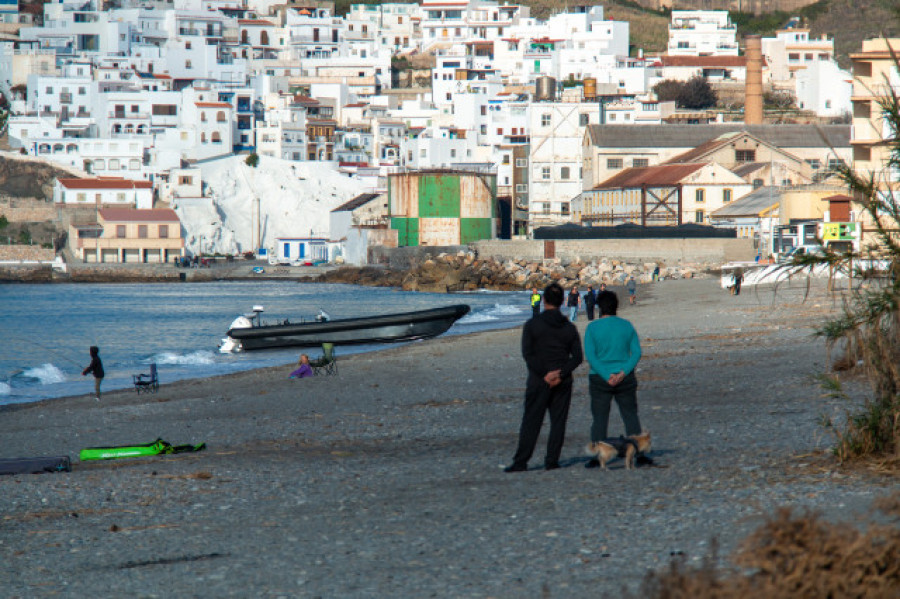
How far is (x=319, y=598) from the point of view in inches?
228

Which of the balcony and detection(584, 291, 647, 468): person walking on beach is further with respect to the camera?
the balcony

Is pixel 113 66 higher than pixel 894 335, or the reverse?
pixel 113 66

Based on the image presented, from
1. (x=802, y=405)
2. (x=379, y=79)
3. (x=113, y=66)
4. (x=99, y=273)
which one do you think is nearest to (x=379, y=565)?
(x=802, y=405)

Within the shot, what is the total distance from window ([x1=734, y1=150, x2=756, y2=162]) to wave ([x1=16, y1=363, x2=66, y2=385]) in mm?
54586

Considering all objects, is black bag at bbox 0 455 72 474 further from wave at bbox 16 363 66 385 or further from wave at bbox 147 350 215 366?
wave at bbox 147 350 215 366

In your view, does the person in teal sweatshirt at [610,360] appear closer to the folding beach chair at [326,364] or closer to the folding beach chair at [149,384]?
the folding beach chair at [326,364]

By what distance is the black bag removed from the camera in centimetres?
1077

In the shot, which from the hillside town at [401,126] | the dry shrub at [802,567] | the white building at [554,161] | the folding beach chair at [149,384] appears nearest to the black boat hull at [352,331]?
the folding beach chair at [149,384]

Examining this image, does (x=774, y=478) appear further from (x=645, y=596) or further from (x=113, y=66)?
(x=113, y=66)

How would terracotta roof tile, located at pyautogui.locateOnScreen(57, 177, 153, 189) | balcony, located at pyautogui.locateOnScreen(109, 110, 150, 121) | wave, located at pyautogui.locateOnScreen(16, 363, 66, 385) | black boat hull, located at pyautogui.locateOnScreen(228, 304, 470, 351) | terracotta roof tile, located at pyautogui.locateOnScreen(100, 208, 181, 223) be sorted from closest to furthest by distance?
wave, located at pyautogui.locateOnScreen(16, 363, 66, 385) → black boat hull, located at pyautogui.locateOnScreen(228, 304, 470, 351) → terracotta roof tile, located at pyautogui.locateOnScreen(100, 208, 181, 223) → terracotta roof tile, located at pyautogui.locateOnScreen(57, 177, 153, 189) → balcony, located at pyautogui.locateOnScreen(109, 110, 150, 121)

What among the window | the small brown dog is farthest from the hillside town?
the small brown dog

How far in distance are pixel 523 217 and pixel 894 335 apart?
80.7 meters

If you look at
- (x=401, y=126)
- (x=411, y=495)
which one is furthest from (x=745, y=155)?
(x=411, y=495)

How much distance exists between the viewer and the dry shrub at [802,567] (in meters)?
4.23
